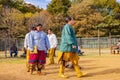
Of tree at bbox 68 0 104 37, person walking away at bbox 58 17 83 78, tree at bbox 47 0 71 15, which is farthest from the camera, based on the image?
tree at bbox 47 0 71 15

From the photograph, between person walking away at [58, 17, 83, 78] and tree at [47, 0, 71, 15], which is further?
tree at [47, 0, 71, 15]

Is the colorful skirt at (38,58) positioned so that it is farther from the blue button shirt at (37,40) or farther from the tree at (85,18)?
the tree at (85,18)

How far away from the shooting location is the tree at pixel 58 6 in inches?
2177

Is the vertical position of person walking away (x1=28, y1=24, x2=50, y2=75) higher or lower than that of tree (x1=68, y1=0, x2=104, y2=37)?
lower

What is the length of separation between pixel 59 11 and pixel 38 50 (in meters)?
44.4

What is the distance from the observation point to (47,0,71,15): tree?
181 feet

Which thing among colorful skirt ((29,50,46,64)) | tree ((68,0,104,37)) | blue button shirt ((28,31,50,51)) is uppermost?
tree ((68,0,104,37))

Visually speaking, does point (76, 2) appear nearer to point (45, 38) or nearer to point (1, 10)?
point (1, 10)

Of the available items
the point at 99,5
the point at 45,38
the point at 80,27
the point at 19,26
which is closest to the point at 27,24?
the point at 19,26

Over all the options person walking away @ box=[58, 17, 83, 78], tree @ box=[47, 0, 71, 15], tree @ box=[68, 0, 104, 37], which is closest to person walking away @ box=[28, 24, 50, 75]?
person walking away @ box=[58, 17, 83, 78]

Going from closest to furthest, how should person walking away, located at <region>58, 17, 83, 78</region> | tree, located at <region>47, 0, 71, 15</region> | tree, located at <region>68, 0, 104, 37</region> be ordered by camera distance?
1. person walking away, located at <region>58, 17, 83, 78</region>
2. tree, located at <region>68, 0, 104, 37</region>
3. tree, located at <region>47, 0, 71, 15</region>

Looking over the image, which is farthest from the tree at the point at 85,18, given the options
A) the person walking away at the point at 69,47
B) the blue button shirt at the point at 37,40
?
the person walking away at the point at 69,47

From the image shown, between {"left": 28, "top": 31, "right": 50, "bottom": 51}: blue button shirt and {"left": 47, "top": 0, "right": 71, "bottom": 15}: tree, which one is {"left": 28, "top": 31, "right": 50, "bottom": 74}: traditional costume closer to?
{"left": 28, "top": 31, "right": 50, "bottom": 51}: blue button shirt

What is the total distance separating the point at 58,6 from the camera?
5578 cm
